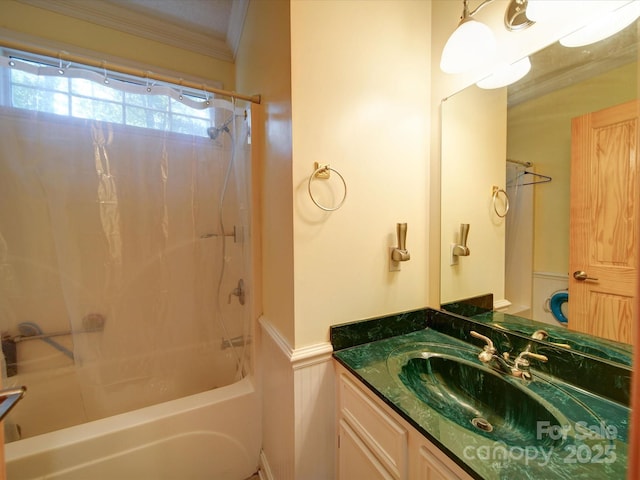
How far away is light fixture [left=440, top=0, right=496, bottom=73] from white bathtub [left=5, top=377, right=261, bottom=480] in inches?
72.0

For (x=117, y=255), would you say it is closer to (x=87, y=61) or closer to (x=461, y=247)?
(x=87, y=61)

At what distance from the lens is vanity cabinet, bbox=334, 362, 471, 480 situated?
60cm

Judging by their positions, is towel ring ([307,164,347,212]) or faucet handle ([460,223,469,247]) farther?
faucet handle ([460,223,469,247])

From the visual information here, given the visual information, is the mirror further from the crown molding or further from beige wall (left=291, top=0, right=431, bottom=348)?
the crown molding

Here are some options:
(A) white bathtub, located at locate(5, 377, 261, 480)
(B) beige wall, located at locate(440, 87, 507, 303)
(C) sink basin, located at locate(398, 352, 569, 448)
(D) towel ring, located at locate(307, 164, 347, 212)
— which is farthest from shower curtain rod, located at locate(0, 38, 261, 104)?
(A) white bathtub, located at locate(5, 377, 261, 480)

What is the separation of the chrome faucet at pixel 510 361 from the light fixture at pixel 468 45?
1083 mm

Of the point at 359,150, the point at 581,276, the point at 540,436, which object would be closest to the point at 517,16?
the point at 359,150

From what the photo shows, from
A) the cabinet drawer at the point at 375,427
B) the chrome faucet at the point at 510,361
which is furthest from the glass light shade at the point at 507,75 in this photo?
the cabinet drawer at the point at 375,427

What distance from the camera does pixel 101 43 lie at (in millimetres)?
1587

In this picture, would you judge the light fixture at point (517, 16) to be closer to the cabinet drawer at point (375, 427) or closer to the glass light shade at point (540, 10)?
the glass light shade at point (540, 10)

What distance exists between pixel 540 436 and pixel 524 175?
832 mm

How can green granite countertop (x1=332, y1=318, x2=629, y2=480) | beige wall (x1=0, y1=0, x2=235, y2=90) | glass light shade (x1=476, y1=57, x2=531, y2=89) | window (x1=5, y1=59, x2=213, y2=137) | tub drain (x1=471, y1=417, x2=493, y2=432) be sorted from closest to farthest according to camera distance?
green granite countertop (x1=332, y1=318, x2=629, y2=480), tub drain (x1=471, y1=417, x2=493, y2=432), glass light shade (x1=476, y1=57, x2=531, y2=89), window (x1=5, y1=59, x2=213, y2=137), beige wall (x1=0, y1=0, x2=235, y2=90)

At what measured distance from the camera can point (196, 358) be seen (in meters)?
1.53

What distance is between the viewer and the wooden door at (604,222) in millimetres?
658
